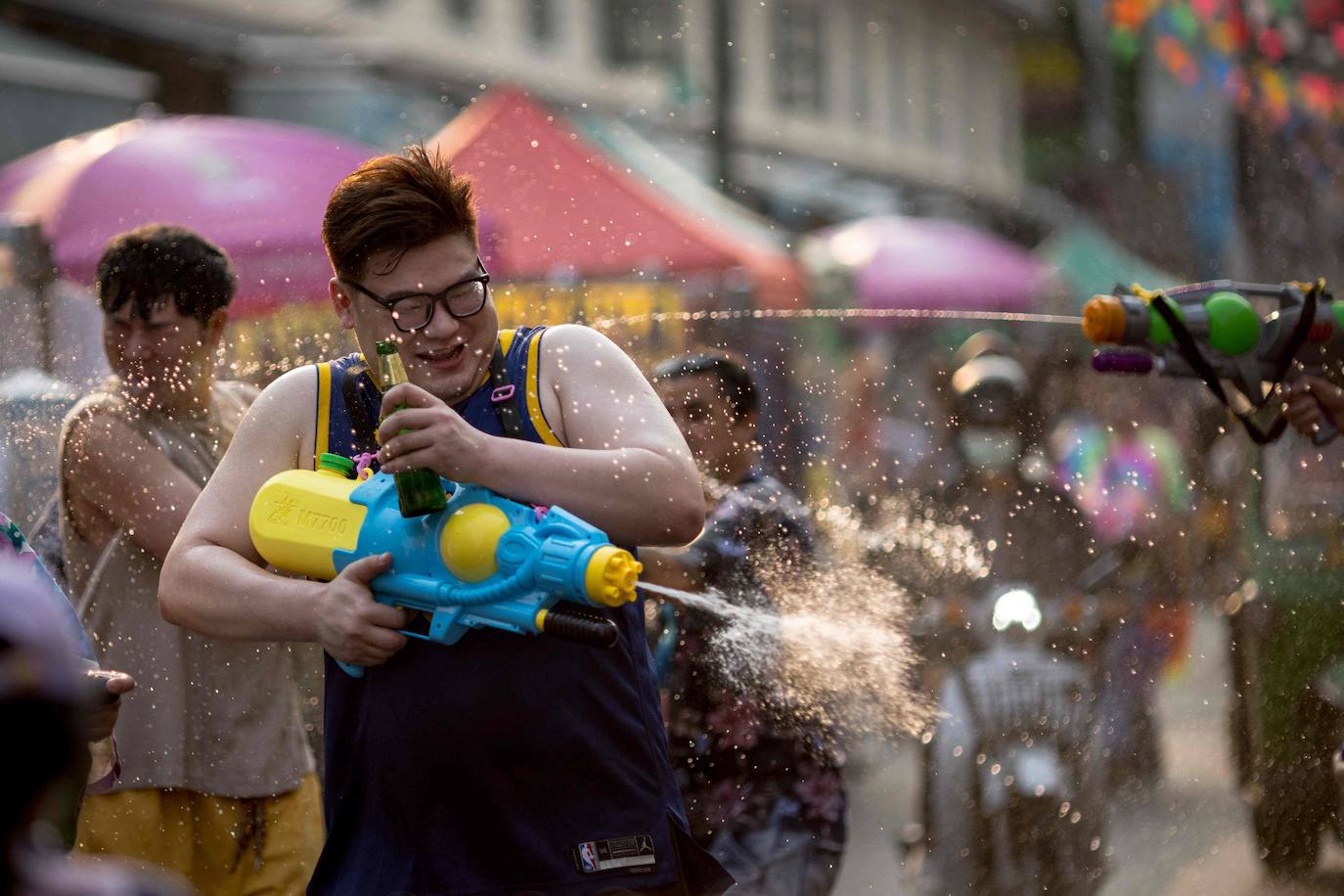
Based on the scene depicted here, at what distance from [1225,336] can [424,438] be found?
154 cm

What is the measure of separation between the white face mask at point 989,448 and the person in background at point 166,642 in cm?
195

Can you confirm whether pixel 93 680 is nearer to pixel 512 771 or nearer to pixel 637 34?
pixel 512 771

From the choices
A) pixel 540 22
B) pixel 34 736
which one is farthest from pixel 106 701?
pixel 540 22

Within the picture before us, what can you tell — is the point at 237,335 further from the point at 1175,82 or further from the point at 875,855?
the point at 1175,82

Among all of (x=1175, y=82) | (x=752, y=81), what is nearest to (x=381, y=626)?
(x=1175, y=82)

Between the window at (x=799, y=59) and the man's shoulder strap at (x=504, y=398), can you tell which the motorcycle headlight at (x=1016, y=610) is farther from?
the window at (x=799, y=59)

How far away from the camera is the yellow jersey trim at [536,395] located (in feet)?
6.01

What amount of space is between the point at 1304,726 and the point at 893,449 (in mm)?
1318

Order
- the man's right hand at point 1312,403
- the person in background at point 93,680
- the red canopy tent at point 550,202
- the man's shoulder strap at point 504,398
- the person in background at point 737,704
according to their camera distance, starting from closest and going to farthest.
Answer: the man's shoulder strap at point 504,398
the person in background at point 93,680
the man's right hand at point 1312,403
the person in background at point 737,704
the red canopy tent at point 550,202

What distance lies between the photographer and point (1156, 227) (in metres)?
10.6

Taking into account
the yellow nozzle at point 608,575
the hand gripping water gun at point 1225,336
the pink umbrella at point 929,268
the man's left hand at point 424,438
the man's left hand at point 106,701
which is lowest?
the man's left hand at point 106,701

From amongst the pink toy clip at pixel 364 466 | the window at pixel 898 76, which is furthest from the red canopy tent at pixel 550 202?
the window at pixel 898 76

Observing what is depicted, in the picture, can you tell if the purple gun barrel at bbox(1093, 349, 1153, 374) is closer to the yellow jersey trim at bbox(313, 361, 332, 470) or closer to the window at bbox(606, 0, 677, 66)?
the yellow jersey trim at bbox(313, 361, 332, 470)

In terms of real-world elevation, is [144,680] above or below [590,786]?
above
